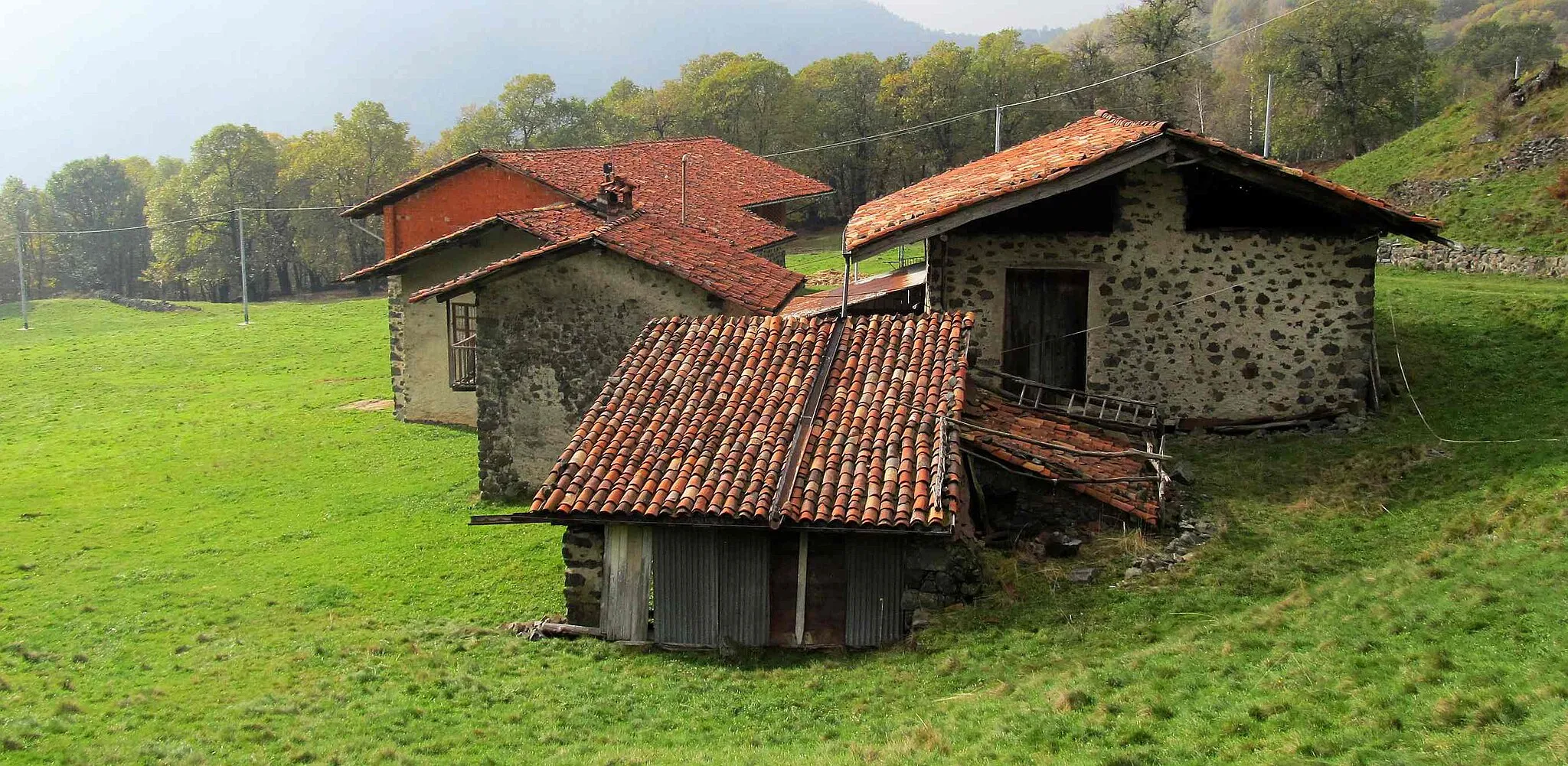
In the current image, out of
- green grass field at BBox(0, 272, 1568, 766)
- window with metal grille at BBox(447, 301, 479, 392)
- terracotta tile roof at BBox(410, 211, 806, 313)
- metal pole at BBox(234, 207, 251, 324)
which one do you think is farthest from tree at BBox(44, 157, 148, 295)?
terracotta tile roof at BBox(410, 211, 806, 313)

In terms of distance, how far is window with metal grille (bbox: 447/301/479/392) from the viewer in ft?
83.2

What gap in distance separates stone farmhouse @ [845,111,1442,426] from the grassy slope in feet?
41.7

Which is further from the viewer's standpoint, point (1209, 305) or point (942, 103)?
point (942, 103)

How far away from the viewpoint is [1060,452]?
14523mm

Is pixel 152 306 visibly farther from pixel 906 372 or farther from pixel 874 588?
pixel 874 588

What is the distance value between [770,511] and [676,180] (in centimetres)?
2291

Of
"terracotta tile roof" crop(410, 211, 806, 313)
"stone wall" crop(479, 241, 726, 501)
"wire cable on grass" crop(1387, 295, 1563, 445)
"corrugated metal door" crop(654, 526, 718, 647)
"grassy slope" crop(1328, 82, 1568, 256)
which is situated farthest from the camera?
"grassy slope" crop(1328, 82, 1568, 256)

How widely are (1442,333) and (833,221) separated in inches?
1963

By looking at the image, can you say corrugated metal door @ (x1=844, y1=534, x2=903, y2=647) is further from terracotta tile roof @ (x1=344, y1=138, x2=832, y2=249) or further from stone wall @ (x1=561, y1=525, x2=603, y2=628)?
terracotta tile roof @ (x1=344, y1=138, x2=832, y2=249)

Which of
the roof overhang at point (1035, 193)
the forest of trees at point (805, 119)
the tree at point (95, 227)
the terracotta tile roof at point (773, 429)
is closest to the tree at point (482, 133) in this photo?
the forest of trees at point (805, 119)

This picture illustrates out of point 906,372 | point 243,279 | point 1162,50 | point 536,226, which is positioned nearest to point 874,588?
point 906,372

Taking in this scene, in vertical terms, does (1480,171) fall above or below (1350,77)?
below

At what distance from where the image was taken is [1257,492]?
14.2 m

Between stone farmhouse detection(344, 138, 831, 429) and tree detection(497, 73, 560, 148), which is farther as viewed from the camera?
tree detection(497, 73, 560, 148)
